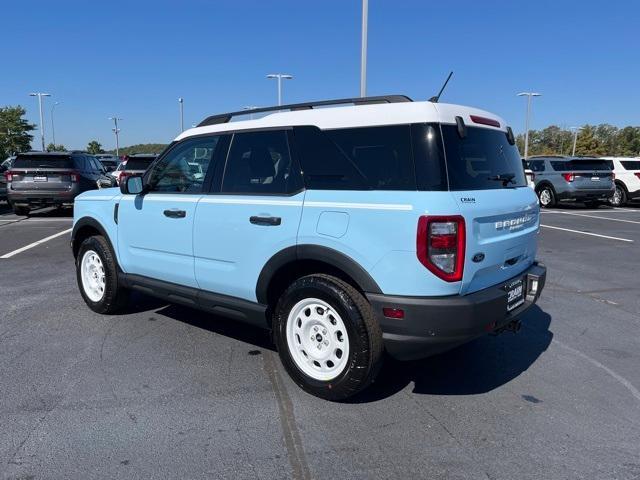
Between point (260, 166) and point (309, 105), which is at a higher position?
point (309, 105)

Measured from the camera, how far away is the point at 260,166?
3926 mm

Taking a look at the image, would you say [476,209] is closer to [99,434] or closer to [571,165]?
[99,434]

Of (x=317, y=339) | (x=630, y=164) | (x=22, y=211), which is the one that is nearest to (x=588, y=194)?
(x=630, y=164)

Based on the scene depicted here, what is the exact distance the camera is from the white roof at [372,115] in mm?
3186

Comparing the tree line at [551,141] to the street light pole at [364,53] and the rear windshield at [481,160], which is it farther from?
the rear windshield at [481,160]

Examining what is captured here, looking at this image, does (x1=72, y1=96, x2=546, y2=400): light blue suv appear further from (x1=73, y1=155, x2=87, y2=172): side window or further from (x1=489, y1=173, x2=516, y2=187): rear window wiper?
(x1=73, y1=155, x2=87, y2=172): side window

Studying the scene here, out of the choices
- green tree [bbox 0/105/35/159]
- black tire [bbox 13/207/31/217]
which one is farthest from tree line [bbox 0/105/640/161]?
black tire [bbox 13/207/31/217]

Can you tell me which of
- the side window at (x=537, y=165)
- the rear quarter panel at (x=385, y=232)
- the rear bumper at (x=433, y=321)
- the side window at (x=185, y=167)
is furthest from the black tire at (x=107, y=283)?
the side window at (x=537, y=165)

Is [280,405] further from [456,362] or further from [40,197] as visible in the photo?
[40,197]

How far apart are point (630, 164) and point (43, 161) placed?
19076 millimetres

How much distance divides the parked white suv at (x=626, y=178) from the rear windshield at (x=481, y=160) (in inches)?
678

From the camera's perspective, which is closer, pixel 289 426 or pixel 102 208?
pixel 289 426

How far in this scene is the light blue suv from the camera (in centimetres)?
308

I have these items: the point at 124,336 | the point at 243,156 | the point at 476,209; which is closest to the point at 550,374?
the point at 476,209
